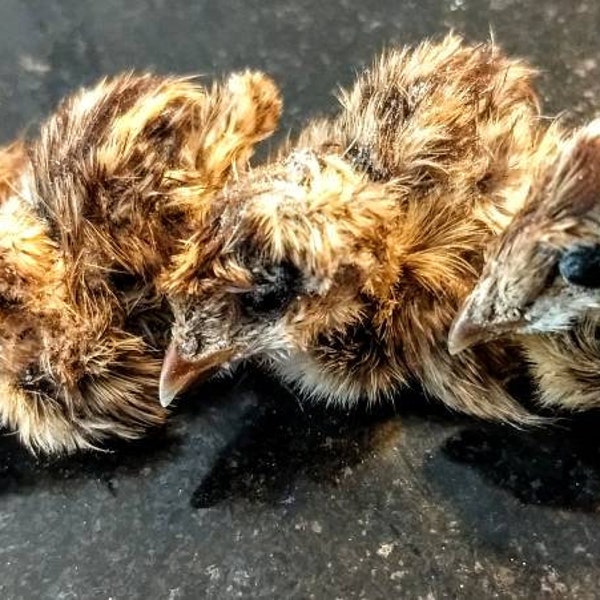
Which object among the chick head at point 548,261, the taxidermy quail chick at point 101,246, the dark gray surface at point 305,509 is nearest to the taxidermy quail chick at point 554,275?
the chick head at point 548,261

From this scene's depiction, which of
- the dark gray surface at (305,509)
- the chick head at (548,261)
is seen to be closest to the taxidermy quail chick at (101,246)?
the dark gray surface at (305,509)

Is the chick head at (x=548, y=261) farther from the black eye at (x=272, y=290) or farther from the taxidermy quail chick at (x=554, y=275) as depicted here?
the black eye at (x=272, y=290)

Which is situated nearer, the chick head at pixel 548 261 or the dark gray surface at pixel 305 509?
the chick head at pixel 548 261

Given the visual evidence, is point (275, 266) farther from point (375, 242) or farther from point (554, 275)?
point (554, 275)

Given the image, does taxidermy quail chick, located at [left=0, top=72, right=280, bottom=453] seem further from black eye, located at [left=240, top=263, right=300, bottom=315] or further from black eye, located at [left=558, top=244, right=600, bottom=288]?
black eye, located at [left=558, top=244, right=600, bottom=288]

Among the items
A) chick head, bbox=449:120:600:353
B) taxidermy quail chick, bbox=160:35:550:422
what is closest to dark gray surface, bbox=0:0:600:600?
taxidermy quail chick, bbox=160:35:550:422

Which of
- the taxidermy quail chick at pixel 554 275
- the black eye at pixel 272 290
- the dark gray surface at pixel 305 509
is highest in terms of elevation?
the taxidermy quail chick at pixel 554 275

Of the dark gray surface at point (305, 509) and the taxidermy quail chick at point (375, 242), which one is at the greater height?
the taxidermy quail chick at point (375, 242)
